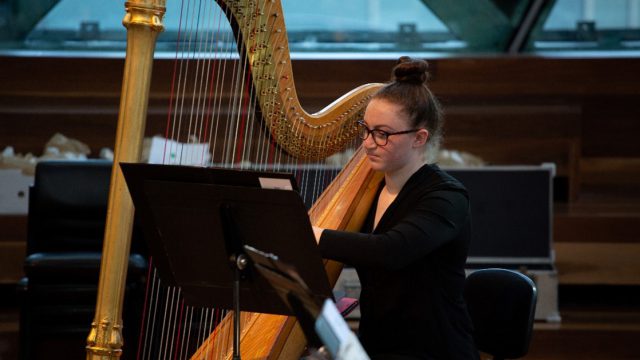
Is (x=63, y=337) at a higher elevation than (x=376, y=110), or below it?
below

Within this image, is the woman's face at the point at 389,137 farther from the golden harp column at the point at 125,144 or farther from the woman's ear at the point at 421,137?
the golden harp column at the point at 125,144

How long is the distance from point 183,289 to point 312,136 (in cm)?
72

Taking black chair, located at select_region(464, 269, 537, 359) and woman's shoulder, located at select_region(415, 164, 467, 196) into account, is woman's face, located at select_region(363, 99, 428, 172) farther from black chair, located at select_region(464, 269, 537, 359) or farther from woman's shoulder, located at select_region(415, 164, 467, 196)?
black chair, located at select_region(464, 269, 537, 359)

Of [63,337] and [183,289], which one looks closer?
[183,289]

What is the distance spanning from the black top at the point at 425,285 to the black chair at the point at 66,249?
178cm

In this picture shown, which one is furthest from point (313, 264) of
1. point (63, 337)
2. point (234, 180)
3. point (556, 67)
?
point (556, 67)

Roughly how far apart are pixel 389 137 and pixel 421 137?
0.30 ft

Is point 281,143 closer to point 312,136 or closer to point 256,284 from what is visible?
point 312,136

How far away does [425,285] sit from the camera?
2.30m

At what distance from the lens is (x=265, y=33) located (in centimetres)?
226

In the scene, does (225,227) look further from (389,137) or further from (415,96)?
(415,96)

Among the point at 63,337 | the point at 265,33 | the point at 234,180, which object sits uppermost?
the point at 265,33

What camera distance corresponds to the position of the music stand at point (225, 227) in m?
1.87

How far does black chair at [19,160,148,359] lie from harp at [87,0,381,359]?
1.50 metres
